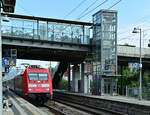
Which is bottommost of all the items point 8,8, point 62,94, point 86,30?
point 62,94

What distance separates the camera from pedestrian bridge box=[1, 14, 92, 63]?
27.9 metres

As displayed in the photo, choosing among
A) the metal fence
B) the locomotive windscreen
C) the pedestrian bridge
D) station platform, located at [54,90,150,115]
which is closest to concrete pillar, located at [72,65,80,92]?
the pedestrian bridge

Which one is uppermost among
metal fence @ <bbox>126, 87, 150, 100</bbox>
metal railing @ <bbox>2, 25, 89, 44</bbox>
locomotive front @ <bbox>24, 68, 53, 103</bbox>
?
metal railing @ <bbox>2, 25, 89, 44</bbox>

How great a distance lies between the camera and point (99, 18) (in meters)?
29.7

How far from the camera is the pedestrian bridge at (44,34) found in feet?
91.6

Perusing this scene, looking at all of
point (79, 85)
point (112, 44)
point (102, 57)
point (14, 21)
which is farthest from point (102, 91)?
point (14, 21)

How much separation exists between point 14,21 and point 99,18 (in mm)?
10020

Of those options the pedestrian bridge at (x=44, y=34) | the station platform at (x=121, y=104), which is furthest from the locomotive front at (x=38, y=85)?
the pedestrian bridge at (x=44, y=34)

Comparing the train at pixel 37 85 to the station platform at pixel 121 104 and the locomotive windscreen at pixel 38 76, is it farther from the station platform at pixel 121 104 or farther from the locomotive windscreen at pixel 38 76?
the station platform at pixel 121 104

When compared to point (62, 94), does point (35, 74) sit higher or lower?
higher

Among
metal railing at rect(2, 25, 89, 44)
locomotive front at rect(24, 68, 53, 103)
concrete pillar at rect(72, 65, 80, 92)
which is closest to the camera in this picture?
locomotive front at rect(24, 68, 53, 103)

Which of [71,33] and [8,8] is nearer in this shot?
[8,8]

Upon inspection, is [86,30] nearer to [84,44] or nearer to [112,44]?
[84,44]

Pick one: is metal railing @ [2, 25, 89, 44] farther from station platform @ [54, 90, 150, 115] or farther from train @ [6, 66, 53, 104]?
train @ [6, 66, 53, 104]
